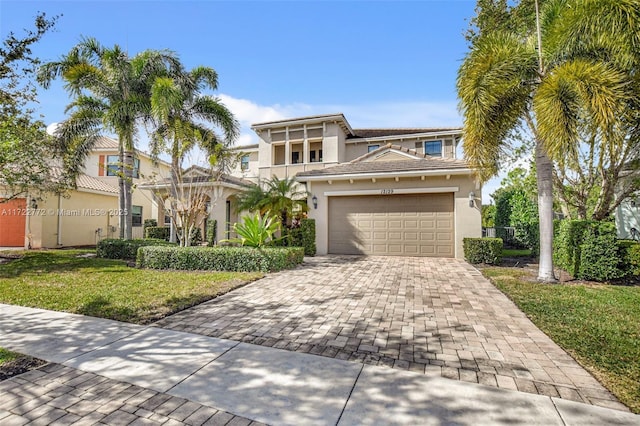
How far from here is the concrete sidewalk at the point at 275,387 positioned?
257cm

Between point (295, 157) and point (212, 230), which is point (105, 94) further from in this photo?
point (295, 157)

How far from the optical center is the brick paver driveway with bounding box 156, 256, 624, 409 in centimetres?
332

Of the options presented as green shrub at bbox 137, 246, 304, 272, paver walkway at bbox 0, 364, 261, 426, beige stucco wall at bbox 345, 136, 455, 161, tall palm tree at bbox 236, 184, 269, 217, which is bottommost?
paver walkway at bbox 0, 364, 261, 426

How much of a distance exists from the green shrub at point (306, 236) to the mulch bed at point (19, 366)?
10.4 meters

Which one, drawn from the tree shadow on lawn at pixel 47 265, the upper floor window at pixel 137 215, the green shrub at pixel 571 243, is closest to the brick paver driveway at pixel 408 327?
the green shrub at pixel 571 243

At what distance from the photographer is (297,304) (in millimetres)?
5945

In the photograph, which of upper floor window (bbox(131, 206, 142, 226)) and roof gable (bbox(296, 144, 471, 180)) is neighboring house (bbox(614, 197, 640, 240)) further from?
upper floor window (bbox(131, 206, 142, 226))

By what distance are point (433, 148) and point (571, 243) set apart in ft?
45.7

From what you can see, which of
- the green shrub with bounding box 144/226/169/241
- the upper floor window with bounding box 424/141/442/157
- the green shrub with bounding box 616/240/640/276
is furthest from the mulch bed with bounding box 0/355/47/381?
the upper floor window with bounding box 424/141/442/157

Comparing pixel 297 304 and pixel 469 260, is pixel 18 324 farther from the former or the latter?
pixel 469 260

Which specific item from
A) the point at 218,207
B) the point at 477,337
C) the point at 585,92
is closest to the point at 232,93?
the point at 218,207

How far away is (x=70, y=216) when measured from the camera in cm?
1772

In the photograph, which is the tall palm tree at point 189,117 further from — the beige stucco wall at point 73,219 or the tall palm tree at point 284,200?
the beige stucco wall at point 73,219

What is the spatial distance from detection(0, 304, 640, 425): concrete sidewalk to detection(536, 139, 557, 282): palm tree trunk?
6347 millimetres
